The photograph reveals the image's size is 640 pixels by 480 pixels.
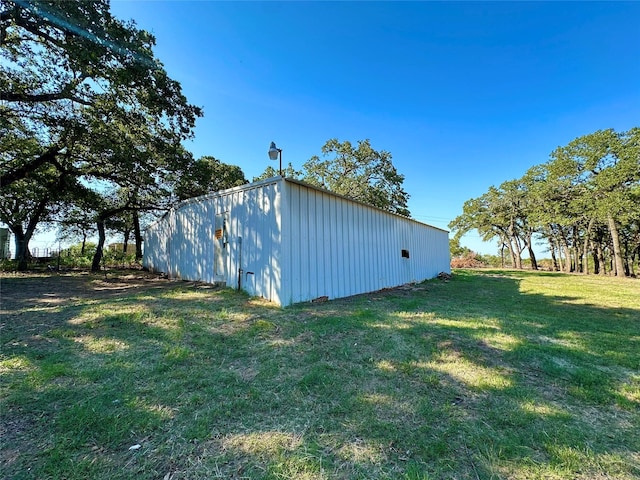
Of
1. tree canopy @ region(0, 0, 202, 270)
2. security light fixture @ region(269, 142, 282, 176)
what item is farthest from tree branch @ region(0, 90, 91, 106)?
security light fixture @ region(269, 142, 282, 176)

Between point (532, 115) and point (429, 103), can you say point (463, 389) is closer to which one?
point (429, 103)

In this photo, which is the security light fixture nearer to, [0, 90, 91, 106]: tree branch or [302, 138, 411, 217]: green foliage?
[0, 90, 91, 106]: tree branch

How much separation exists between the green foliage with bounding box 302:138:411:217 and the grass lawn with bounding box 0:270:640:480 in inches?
572

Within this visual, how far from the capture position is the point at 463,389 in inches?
88.4

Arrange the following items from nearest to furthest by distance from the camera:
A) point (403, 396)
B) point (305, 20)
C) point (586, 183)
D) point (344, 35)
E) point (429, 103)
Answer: point (403, 396)
point (305, 20)
point (344, 35)
point (429, 103)
point (586, 183)

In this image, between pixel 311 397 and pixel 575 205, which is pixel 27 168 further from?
pixel 575 205

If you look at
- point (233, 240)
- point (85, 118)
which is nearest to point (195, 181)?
point (85, 118)

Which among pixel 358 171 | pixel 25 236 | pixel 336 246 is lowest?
pixel 336 246

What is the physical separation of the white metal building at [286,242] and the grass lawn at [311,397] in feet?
4.56

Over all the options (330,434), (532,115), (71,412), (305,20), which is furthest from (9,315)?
(532,115)

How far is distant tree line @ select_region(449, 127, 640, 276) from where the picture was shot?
13673 millimetres

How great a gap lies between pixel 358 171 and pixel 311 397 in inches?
696

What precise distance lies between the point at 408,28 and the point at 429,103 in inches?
146

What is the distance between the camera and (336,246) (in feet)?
20.6
